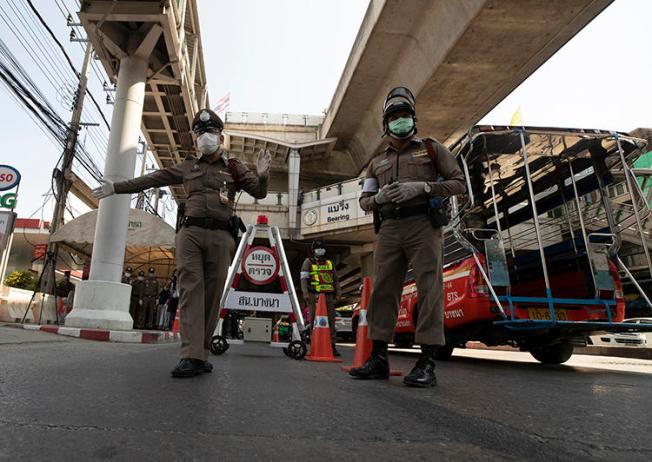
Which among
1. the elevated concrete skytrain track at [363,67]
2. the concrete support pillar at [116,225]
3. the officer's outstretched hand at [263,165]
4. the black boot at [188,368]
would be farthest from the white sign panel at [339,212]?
the black boot at [188,368]

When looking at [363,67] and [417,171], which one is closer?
[417,171]

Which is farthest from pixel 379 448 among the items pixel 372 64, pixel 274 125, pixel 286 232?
pixel 274 125

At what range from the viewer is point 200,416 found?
→ 5.58 ft

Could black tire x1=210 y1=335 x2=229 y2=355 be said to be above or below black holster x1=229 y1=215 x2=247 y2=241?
below

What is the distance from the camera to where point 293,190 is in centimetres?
2180

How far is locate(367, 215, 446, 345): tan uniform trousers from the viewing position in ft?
9.80

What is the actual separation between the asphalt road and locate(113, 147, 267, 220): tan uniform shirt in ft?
3.97

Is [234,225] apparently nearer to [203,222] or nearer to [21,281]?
[203,222]

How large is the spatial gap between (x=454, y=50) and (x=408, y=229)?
1025 cm

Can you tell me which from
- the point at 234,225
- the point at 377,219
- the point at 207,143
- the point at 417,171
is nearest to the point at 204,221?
the point at 234,225

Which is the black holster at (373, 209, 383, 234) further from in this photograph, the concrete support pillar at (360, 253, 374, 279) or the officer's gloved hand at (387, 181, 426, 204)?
the concrete support pillar at (360, 253, 374, 279)

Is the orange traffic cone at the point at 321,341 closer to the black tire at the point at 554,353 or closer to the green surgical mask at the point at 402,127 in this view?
the green surgical mask at the point at 402,127

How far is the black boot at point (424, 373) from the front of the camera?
284cm

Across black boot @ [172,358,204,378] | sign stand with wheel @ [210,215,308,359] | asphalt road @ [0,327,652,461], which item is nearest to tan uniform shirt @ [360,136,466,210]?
asphalt road @ [0,327,652,461]
